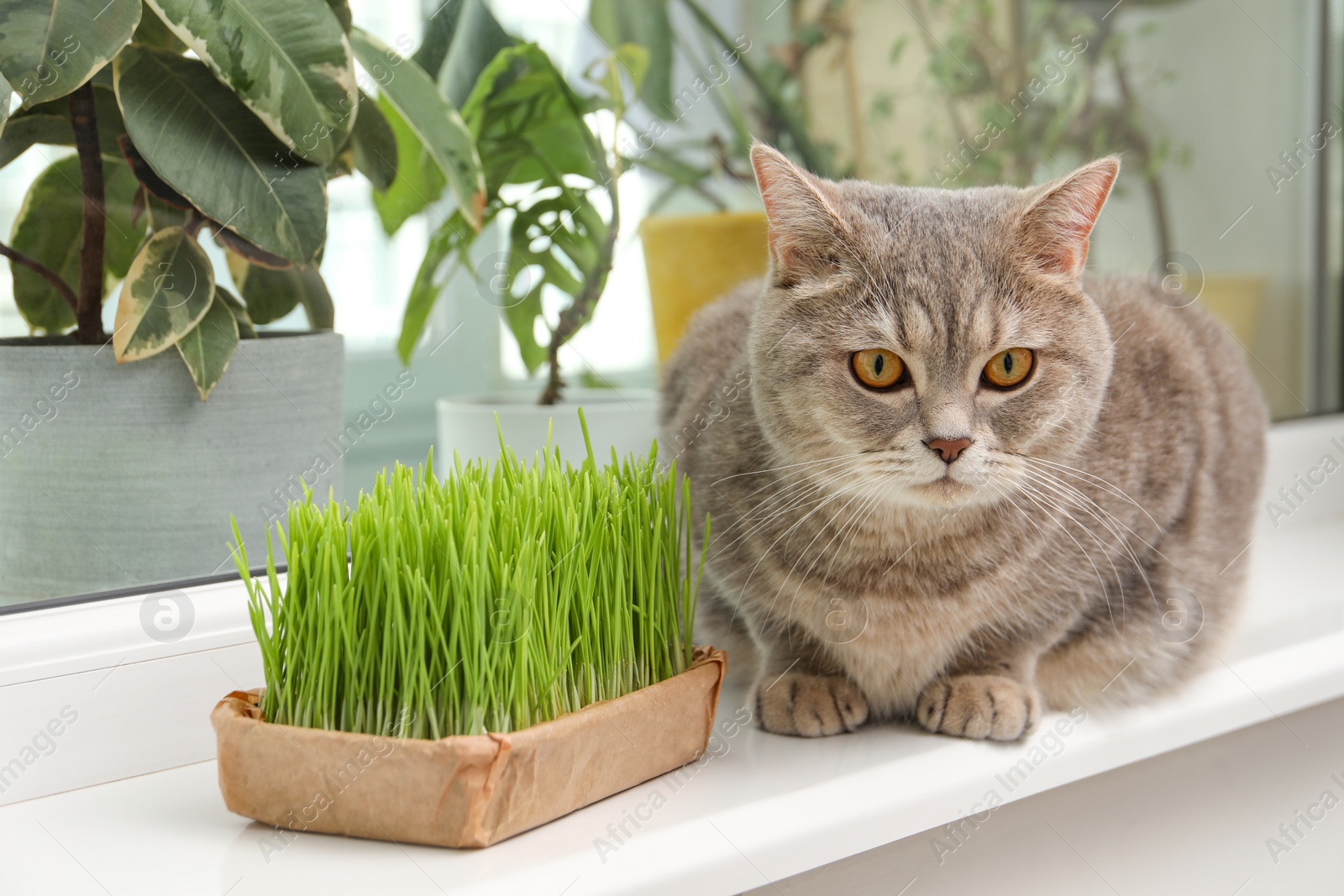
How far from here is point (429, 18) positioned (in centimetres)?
118

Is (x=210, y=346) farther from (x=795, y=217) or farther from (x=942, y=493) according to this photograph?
(x=942, y=493)

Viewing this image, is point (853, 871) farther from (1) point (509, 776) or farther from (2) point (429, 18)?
(2) point (429, 18)

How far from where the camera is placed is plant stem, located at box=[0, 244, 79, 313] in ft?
2.86

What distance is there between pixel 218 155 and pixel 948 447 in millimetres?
624

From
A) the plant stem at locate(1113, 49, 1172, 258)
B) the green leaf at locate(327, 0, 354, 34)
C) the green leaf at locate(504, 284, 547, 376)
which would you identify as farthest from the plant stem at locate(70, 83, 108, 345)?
the plant stem at locate(1113, 49, 1172, 258)

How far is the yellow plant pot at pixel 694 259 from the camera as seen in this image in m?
1.36

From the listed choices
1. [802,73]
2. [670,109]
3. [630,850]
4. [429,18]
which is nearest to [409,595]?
[630,850]

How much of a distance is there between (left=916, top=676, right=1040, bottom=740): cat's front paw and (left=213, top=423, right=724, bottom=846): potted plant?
10.4 inches

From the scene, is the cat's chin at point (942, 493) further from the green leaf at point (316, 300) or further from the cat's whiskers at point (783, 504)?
the green leaf at point (316, 300)

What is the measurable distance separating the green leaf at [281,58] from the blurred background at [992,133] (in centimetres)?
40

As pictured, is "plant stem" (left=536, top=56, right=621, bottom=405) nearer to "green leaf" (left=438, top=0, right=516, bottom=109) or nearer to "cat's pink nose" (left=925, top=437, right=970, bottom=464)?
"green leaf" (left=438, top=0, right=516, bottom=109)

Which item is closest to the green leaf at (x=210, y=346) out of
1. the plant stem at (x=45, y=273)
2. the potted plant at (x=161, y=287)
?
the potted plant at (x=161, y=287)

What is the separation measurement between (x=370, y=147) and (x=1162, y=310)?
82cm

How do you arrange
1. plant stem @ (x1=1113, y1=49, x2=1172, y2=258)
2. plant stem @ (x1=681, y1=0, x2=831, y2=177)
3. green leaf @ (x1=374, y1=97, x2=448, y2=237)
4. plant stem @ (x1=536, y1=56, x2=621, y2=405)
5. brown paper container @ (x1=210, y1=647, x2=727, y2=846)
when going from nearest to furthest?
brown paper container @ (x1=210, y1=647, x2=727, y2=846)
green leaf @ (x1=374, y1=97, x2=448, y2=237)
plant stem @ (x1=536, y1=56, x2=621, y2=405)
plant stem @ (x1=681, y1=0, x2=831, y2=177)
plant stem @ (x1=1113, y1=49, x2=1172, y2=258)
